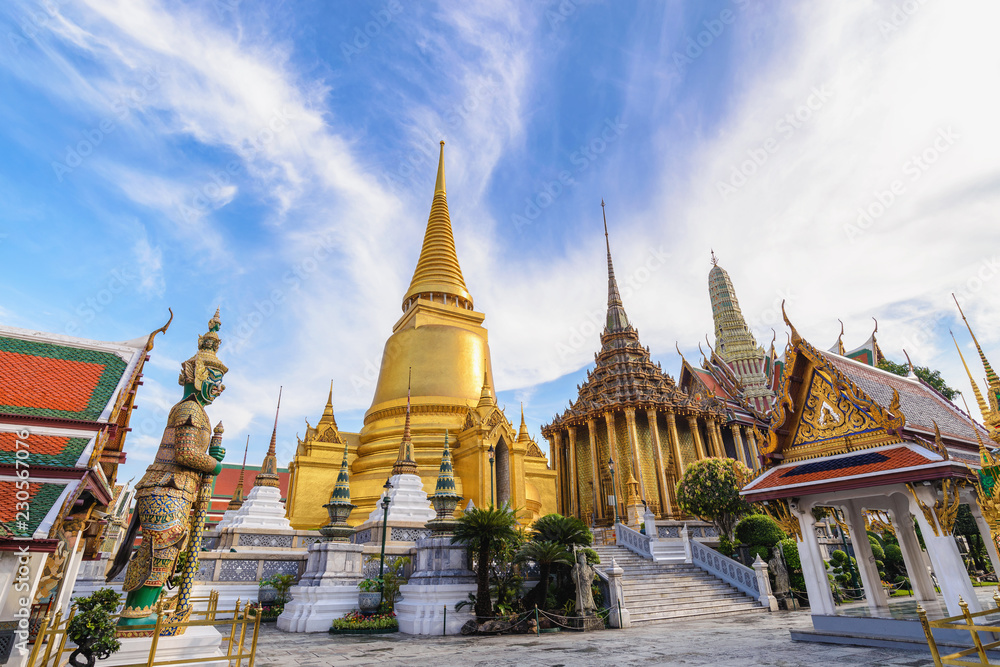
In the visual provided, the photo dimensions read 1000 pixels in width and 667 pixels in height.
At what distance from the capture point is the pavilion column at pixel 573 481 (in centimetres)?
2821

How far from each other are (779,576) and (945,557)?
8.47 metres

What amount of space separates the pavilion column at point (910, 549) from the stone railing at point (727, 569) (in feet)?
17.5

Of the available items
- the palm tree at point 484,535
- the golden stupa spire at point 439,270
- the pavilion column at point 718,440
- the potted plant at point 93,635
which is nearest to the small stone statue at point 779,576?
the palm tree at point 484,535

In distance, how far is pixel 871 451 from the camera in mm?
7559

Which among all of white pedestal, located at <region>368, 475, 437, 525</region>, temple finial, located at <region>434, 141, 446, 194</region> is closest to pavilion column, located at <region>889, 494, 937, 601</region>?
white pedestal, located at <region>368, 475, 437, 525</region>

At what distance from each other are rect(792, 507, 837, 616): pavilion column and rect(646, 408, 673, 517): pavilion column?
1720cm

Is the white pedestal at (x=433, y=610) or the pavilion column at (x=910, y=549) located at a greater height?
the pavilion column at (x=910, y=549)

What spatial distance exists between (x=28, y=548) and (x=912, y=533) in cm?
1228

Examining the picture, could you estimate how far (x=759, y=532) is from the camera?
607 inches

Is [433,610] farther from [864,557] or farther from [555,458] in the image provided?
[555,458]

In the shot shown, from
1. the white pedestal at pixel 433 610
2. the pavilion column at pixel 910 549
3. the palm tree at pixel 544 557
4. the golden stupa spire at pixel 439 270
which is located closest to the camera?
the pavilion column at pixel 910 549

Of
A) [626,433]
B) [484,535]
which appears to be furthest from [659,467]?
[484,535]

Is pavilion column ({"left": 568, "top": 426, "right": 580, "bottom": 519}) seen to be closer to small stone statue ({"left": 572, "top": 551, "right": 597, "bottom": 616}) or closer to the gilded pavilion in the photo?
the gilded pavilion

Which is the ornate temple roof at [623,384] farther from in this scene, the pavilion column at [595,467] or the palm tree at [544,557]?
the palm tree at [544,557]
